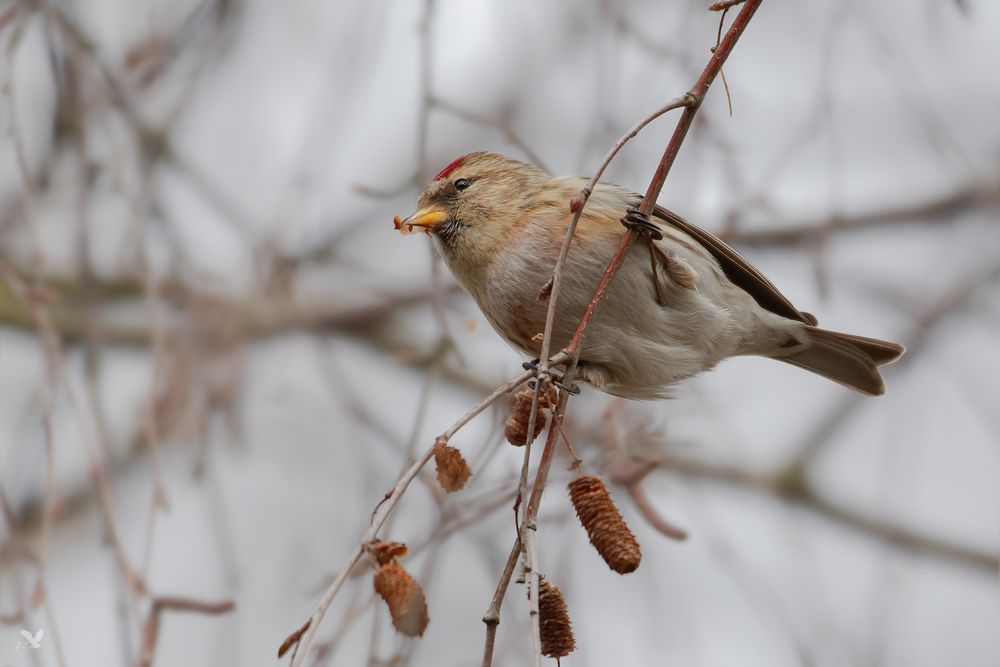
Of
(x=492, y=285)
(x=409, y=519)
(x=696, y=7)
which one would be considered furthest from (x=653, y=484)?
(x=696, y=7)

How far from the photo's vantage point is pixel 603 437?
3.74 metres

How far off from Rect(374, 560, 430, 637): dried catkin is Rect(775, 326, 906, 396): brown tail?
232 cm

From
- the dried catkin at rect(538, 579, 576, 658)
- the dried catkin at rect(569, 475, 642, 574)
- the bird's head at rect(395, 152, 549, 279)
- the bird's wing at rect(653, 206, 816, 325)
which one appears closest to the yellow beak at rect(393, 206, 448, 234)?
the bird's head at rect(395, 152, 549, 279)

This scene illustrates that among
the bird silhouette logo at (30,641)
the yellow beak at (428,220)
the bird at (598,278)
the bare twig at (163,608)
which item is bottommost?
the bird silhouette logo at (30,641)

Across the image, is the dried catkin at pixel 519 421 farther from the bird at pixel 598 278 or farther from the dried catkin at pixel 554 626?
the bird at pixel 598 278

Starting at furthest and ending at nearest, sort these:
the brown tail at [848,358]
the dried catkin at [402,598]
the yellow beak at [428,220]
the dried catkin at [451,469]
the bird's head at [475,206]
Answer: the brown tail at [848,358], the yellow beak at [428,220], the bird's head at [475,206], the dried catkin at [451,469], the dried catkin at [402,598]

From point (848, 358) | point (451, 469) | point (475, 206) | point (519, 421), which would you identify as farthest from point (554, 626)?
point (848, 358)

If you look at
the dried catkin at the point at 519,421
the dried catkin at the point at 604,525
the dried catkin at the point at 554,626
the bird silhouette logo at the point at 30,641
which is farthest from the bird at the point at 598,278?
the bird silhouette logo at the point at 30,641

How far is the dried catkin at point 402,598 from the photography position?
6.14 feet

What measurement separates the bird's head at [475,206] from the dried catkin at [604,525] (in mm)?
1296

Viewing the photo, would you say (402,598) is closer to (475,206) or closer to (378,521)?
(378,521)

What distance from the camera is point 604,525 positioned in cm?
216

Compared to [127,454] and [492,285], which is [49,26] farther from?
[127,454]

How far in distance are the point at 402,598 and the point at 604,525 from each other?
0.47 m
